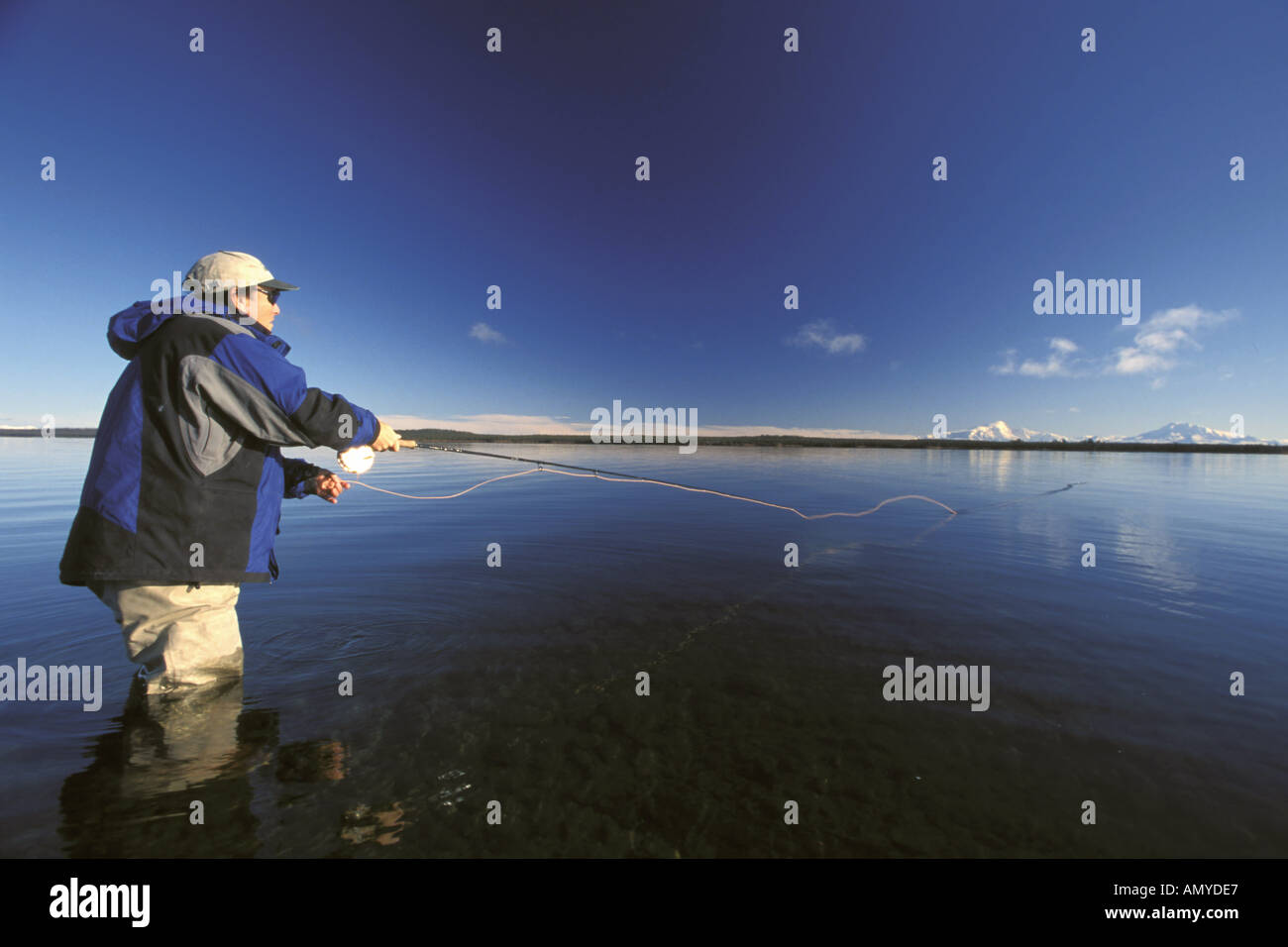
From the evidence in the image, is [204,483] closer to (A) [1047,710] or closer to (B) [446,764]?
(B) [446,764]

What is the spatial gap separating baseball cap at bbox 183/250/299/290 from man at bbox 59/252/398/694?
12 mm

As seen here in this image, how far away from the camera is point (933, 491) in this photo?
2466 cm

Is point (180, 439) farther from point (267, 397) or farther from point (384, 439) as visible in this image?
point (384, 439)

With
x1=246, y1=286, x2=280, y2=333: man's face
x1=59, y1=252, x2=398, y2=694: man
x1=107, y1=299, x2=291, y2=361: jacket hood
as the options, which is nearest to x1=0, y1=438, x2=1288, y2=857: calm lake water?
x1=59, y1=252, x2=398, y2=694: man

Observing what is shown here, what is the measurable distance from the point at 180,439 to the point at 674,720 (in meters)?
4.70

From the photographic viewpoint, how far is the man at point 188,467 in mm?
3467

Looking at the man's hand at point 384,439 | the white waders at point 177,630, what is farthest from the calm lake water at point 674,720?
the man's hand at point 384,439

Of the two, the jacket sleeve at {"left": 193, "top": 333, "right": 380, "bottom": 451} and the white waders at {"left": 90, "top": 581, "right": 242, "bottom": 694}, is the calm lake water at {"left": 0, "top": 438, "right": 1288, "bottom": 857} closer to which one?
the white waders at {"left": 90, "top": 581, "right": 242, "bottom": 694}

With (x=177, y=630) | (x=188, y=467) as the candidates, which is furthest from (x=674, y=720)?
(x=188, y=467)

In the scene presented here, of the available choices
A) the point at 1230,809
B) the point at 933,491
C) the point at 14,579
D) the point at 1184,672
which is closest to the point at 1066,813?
the point at 1230,809

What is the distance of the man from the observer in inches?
136

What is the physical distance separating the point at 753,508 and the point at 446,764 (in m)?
15.6

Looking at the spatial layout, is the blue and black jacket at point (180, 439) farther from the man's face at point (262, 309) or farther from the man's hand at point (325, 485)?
the man's hand at point (325, 485)
